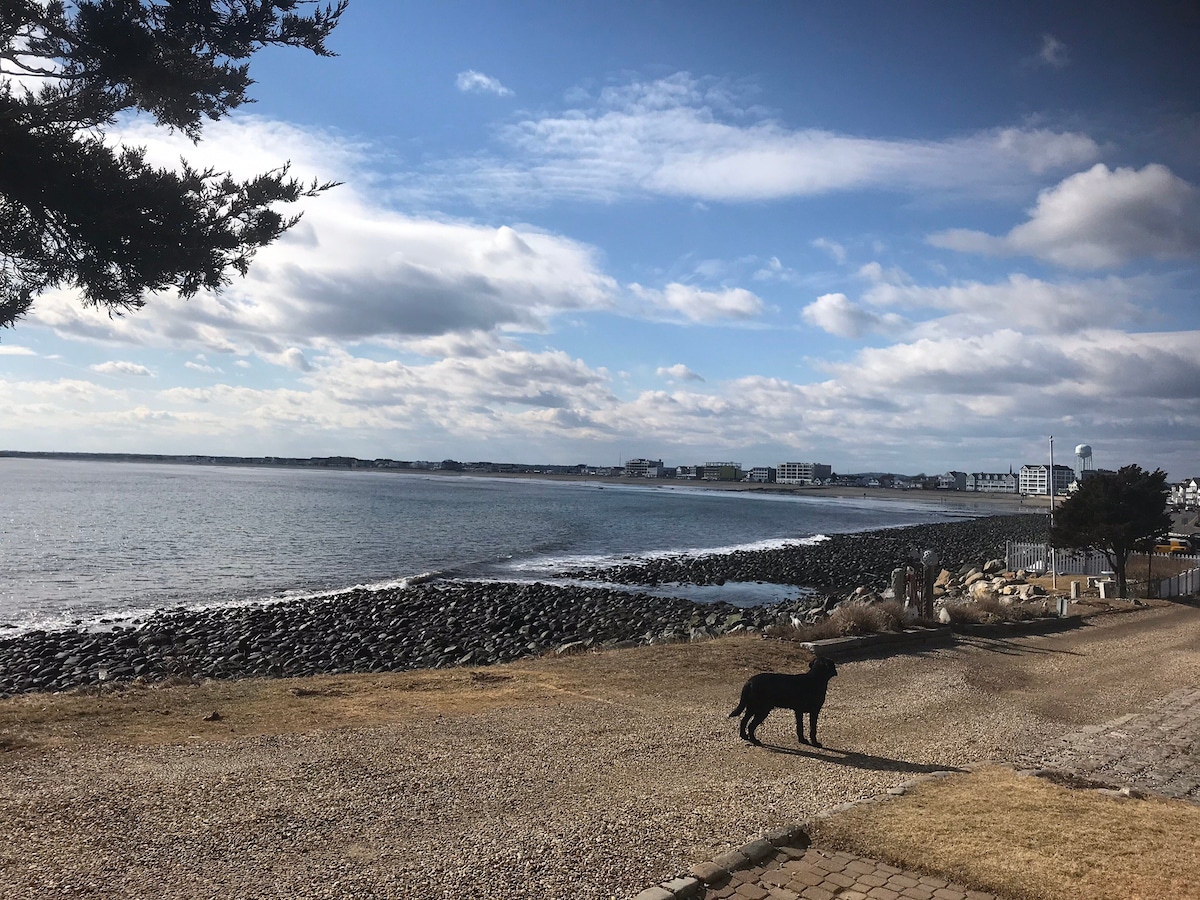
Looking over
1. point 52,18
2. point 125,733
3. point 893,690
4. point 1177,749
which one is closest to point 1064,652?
point 893,690

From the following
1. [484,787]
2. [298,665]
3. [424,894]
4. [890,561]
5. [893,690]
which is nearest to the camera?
[424,894]

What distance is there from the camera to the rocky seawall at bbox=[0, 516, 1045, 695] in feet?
60.0

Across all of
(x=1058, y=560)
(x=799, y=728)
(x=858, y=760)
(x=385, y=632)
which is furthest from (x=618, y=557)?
(x=858, y=760)

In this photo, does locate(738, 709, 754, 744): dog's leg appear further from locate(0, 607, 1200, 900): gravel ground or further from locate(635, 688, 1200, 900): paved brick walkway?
locate(635, 688, 1200, 900): paved brick walkway

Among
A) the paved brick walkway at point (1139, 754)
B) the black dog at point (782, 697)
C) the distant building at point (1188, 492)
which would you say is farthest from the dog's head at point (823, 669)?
the distant building at point (1188, 492)

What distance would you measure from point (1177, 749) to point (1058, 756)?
158cm

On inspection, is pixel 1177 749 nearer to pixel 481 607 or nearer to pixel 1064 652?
pixel 1064 652

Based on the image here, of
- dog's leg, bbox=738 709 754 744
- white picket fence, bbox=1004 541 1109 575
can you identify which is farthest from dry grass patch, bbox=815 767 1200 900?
white picket fence, bbox=1004 541 1109 575

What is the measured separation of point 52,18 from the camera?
28.0ft

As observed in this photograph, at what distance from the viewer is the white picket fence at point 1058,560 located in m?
29.4

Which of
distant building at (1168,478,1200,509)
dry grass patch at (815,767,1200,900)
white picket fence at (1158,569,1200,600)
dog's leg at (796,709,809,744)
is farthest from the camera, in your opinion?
distant building at (1168,478,1200,509)

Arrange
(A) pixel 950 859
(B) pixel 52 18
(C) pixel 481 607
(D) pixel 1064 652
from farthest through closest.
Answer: (C) pixel 481 607 < (D) pixel 1064 652 < (B) pixel 52 18 < (A) pixel 950 859

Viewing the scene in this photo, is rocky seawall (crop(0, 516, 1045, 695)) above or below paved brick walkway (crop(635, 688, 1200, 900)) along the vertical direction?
below

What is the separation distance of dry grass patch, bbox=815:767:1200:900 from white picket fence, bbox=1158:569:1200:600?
69.3 feet
